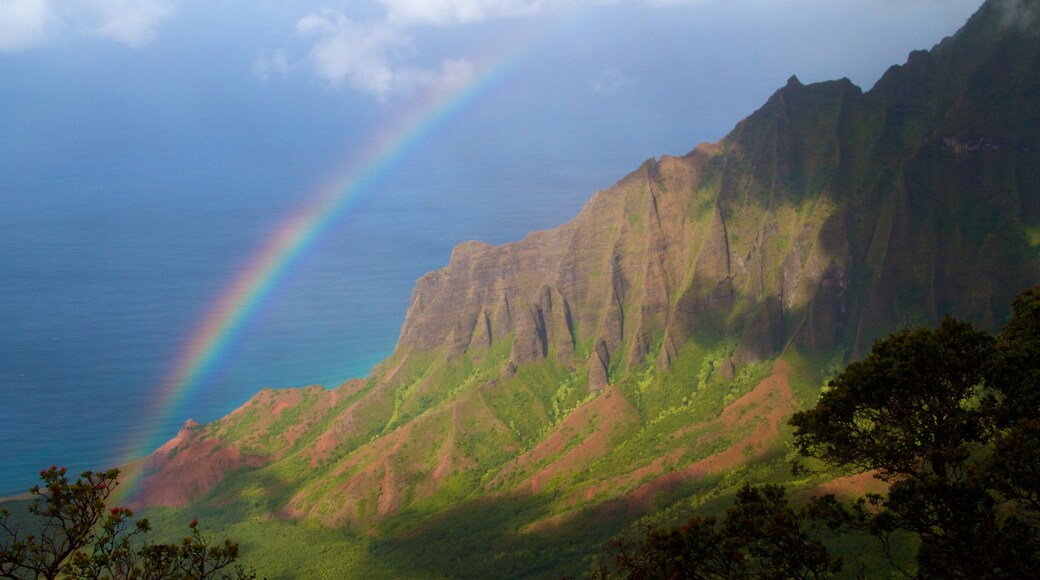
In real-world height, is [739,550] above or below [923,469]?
below

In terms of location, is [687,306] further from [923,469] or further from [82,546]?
[82,546]

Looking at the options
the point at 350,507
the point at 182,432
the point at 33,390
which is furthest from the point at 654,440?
the point at 33,390

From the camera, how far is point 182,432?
398ft

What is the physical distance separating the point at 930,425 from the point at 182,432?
113 metres

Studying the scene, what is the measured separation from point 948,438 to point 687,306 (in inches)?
3195

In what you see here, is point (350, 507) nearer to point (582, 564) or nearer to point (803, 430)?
point (582, 564)

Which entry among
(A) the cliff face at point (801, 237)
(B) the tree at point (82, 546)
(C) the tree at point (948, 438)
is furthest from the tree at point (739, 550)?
(A) the cliff face at point (801, 237)

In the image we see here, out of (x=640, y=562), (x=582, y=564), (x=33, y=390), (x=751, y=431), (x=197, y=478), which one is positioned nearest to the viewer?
(x=640, y=562)

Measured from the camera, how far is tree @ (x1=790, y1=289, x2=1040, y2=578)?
21281 mm

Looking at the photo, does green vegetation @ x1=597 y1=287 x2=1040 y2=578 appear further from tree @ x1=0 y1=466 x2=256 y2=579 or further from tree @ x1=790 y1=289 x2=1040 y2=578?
tree @ x1=0 y1=466 x2=256 y2=579

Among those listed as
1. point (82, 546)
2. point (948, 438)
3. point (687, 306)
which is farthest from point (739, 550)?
point (687, 306)

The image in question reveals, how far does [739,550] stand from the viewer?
890 inches

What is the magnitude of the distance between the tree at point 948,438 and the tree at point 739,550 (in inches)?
69.1

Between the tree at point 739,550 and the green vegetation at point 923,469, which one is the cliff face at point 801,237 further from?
the tree at point 739,550
